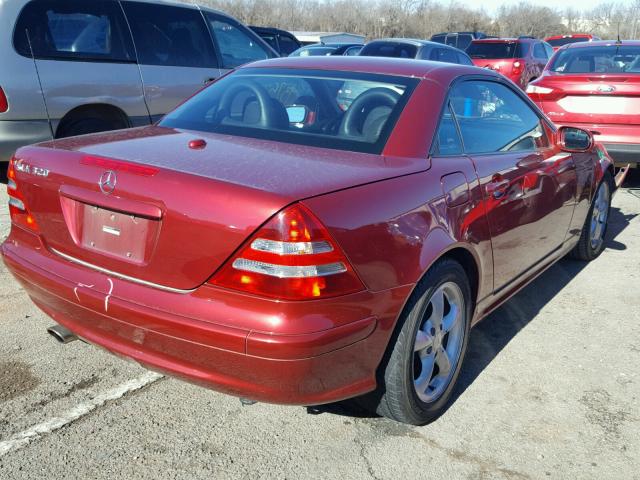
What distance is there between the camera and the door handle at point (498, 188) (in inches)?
125

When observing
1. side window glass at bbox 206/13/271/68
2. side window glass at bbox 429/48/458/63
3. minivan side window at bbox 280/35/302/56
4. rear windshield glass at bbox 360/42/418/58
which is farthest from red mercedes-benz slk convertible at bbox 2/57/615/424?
minivan side window at bbox 280/35/302/56

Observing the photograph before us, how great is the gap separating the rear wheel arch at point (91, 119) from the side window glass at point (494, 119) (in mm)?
3987

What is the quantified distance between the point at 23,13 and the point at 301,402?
4926 mm

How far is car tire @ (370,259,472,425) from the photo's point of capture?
2.64 meters

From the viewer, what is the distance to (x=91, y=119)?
6332 millimetres

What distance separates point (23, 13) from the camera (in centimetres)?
576

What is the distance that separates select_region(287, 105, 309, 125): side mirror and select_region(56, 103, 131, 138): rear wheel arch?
11.5 feet

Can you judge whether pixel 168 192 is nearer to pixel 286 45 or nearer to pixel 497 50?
pixel 497 50

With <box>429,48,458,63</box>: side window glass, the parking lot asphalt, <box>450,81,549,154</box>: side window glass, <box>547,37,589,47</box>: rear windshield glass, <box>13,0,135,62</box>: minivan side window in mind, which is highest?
<box>13,0,135,62</box>: minivan side window

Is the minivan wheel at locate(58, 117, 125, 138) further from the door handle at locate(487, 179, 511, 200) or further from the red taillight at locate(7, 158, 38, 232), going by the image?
the door handle at locate(487, 179, 511, 200)

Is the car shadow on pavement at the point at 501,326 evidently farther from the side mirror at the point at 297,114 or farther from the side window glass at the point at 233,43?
the side window glass at the point at 233,43

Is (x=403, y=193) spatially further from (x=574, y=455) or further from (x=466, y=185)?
(x=574, y=455)

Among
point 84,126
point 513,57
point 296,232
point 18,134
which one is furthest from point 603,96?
point 513,57

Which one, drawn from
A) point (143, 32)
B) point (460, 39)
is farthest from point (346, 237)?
point (460, 39)
